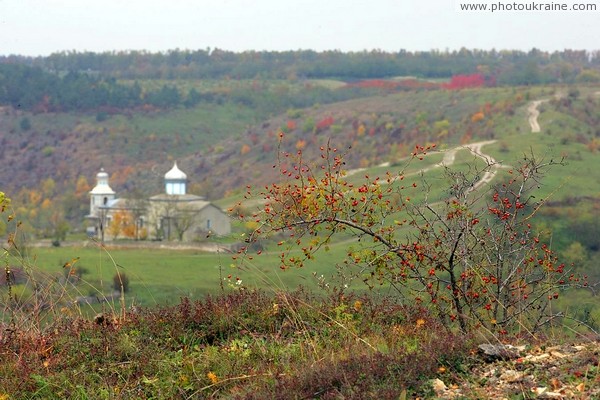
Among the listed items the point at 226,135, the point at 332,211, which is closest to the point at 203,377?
the point at 332,211

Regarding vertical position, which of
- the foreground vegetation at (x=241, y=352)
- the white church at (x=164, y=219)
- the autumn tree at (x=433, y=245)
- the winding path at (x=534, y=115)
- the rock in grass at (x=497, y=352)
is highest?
the autumn tree at (x=433, y=245)

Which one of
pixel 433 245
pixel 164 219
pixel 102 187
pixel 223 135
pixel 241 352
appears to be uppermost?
pixel 433 245

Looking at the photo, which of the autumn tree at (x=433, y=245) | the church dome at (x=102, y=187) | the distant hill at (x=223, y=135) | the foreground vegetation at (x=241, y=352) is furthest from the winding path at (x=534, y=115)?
the foreground vegetation at (x=241, y=352)

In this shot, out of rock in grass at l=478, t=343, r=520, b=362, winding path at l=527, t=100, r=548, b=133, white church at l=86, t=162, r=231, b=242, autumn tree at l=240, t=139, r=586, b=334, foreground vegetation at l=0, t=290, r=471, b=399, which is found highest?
autumn tree at l=240, t=139, r=586, b=334

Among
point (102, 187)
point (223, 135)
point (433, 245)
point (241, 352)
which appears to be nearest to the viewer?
point (241, 352)

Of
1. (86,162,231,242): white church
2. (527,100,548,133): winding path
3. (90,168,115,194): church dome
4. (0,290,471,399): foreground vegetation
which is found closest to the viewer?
(0,290,471,399): foreground vegetation

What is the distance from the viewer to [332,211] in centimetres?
884

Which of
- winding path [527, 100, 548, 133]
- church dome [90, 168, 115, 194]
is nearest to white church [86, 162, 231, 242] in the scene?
church dome [90, 168, 115, 194]

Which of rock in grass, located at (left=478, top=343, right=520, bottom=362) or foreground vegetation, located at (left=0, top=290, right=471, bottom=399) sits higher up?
rock in grass, located at (left=478, top=343, right=520, bottom=362)

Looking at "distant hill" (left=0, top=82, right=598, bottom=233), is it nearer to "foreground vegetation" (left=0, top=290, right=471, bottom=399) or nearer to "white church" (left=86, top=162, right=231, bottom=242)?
"white church" (left=86, top=162, right=231, bottom=242)

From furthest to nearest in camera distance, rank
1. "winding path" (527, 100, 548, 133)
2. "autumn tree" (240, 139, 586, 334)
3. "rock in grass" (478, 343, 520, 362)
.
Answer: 1. "winding path" (527, 100, 548, 133)
2. "autumn tree" (240, 139, 586, 334)
3. "rock in grass" (478, 343, 520, 362)

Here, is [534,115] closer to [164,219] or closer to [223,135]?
[164,219]

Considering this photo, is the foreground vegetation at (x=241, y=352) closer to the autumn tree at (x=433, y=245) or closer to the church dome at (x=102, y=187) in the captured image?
the autumn tree at (x=433, y=245)

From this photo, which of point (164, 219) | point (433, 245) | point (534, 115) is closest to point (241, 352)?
point (433, 245)
